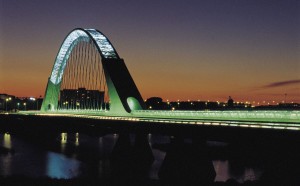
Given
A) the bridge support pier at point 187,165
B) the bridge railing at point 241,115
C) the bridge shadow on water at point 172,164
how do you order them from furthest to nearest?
the bridge support pier at point 187,165 → the bridge railing at point 241,115 → the bridge shadow on water at point 172,164

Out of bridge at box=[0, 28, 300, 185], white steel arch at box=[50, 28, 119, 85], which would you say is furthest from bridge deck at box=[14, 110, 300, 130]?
white steel arch at box=[50, 28, 119, 85]

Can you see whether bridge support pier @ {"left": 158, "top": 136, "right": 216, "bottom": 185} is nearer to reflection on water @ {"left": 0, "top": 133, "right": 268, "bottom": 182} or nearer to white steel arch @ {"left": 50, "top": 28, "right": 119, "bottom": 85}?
reflection on water @ {"left": 0, "top": 133, "right": 268, "bottom": 182}

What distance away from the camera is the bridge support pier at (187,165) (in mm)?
39188

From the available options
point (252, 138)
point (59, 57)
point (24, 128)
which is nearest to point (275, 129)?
point (252, 138)

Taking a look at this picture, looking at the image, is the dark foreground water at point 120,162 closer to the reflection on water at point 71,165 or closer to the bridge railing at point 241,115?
the reflection on water at point 71,165

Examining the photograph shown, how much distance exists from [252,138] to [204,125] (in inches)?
241

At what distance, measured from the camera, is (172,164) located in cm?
4172

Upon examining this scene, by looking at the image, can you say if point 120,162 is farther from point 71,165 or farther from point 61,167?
point 61,167

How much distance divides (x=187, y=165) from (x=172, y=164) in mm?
1751

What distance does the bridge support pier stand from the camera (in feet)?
129

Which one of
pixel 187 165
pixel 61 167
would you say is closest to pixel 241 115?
pixel 187 165

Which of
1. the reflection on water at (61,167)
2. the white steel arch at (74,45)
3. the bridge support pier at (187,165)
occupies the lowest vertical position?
the reflection on water at (61,167)

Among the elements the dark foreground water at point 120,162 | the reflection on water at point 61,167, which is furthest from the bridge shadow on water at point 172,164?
the reflection on water at point 61,167

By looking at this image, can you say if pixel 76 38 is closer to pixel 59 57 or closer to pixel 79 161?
pixel 59 57
